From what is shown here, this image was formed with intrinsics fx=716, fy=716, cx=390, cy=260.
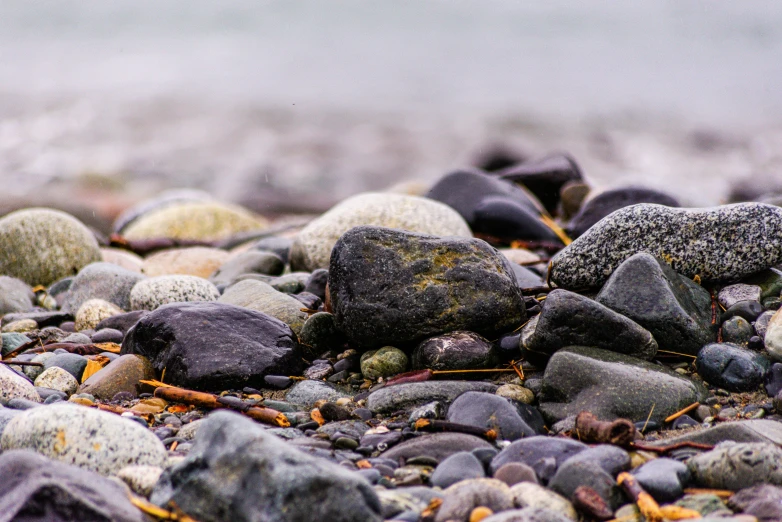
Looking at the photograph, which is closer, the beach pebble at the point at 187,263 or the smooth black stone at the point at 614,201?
the beach pebble at the point at 187,263

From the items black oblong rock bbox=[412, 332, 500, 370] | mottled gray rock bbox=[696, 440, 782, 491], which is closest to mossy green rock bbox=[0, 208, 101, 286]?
black oblong rock bbox=[412, 332, 500, 370]

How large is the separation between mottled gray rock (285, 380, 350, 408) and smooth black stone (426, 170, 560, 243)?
4.80 meters

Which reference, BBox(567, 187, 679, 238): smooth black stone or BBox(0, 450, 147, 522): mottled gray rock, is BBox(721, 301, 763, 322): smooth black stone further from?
BBox(567, 187, 679, 238): smooth black stone

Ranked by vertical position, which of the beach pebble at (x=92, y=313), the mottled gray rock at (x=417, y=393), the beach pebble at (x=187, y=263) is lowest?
the beach pebble at (x=187, y=263)

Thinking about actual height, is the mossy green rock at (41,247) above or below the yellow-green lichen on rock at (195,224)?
above

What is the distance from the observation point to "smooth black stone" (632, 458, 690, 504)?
8.17 ft

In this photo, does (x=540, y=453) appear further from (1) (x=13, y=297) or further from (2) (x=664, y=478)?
(1) (x=13, y=297)

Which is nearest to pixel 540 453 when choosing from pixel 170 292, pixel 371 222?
pixel 170 292

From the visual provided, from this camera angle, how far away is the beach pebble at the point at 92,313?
5406 mm

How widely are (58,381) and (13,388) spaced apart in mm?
424

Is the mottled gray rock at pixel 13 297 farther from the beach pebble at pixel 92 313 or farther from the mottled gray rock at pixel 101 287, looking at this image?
the beach pebble at pixel 92 313

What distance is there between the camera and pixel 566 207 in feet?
36.3

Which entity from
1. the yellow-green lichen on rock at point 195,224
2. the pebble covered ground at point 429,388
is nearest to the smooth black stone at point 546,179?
the yellow-green lichen on rock at point 195,224

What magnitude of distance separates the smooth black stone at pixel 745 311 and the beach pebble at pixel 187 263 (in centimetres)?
553
